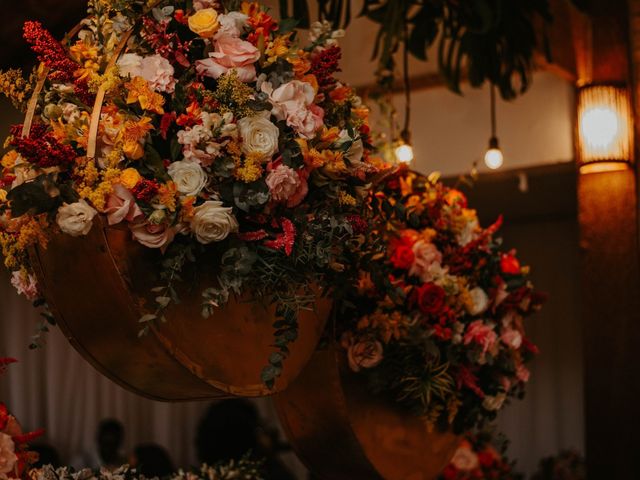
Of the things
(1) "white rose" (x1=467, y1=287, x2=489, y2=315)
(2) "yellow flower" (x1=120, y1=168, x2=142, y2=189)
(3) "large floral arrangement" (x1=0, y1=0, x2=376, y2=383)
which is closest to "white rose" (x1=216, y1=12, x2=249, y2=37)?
(3) "large floral arrangement" (x1=0, y1=0, x2=376, y2=383)

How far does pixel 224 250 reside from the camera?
1237 mm

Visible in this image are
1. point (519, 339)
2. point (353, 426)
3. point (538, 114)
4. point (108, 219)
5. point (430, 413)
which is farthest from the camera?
point (538, 114)

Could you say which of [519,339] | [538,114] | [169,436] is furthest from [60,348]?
[519,339]

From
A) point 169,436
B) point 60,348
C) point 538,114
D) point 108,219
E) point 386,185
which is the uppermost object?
point 538,114

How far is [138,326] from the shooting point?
1.19 m

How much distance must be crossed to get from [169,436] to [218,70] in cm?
637

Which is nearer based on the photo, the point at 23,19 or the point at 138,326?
the point at 138,326

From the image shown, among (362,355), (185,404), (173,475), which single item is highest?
(362,355)

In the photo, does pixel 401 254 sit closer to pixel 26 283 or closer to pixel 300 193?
pixel 300 193

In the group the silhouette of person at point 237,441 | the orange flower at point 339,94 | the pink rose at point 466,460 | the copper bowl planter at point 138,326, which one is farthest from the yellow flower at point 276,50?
the pink rose at point 466,460

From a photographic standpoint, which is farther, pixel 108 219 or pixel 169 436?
pixel 169 436

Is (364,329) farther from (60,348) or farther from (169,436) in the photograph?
(169,436)

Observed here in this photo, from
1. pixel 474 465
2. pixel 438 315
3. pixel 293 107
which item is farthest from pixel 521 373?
pixel 474 465

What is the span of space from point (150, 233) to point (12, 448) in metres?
0.50
